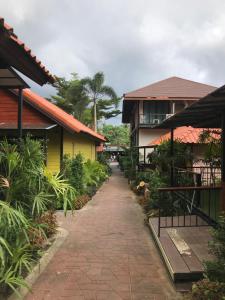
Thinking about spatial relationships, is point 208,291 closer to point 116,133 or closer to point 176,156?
point 176,156

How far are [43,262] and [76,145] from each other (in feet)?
36.8

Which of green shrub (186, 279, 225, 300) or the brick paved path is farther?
the brick paved path

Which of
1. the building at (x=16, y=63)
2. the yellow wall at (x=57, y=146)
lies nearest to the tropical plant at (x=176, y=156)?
the yellow wall at (x=57, y=146)

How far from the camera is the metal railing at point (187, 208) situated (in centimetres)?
803

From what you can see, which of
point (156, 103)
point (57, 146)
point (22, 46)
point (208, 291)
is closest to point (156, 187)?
point (57, 146)

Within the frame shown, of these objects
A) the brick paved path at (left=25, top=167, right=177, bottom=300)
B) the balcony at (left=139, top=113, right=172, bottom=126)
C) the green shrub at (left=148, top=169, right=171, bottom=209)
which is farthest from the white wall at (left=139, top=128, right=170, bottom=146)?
the brick paved path at (left=25, top=167, right=177, bottom=300)

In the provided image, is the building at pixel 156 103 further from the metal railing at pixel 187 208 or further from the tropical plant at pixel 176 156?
the metal railing at pixel 187 208

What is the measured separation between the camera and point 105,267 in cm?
568

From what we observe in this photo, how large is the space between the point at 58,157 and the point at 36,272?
7.99 meters

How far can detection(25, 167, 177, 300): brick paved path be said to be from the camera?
469 cm

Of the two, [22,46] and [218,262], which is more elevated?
Result: [22,46]

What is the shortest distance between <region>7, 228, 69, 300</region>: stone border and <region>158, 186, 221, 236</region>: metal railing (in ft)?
7.51

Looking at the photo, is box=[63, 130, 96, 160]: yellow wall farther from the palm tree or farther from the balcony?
the palm tree

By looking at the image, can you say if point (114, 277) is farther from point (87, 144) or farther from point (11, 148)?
point (87, 144)
